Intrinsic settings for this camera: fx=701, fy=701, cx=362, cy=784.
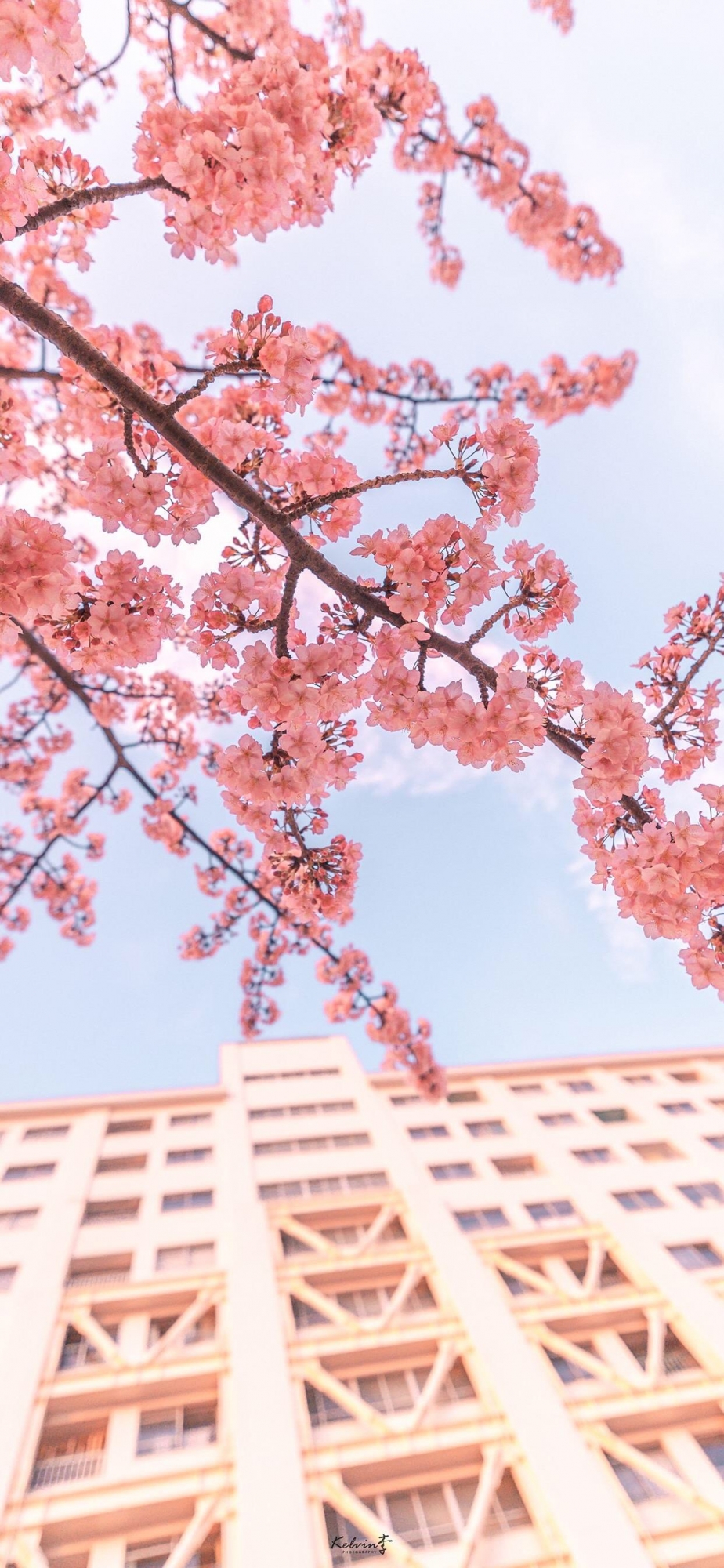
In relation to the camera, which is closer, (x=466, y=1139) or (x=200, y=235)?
(x=200, y=235)

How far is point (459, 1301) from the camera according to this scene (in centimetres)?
1437

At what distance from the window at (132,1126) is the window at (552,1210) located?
11549mm

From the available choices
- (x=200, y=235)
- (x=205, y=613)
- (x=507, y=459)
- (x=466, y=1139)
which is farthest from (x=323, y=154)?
(x=466, y=1139)

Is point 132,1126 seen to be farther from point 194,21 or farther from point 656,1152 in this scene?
point 194,21

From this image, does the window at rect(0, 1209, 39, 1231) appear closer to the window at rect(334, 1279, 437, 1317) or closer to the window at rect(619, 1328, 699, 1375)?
the window at rect(334, 1279, 437, 1317)

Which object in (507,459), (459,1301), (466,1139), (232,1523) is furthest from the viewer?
(466,1139)

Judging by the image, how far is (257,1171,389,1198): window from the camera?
1853 centimetres

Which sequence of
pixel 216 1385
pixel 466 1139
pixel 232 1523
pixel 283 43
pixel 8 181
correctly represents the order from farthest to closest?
pixel 466 1139
pixel 216 1385
pixel 232 1523
pixel 283 43
pixel 8 181

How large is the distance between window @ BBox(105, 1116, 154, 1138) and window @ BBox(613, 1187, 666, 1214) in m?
13.9

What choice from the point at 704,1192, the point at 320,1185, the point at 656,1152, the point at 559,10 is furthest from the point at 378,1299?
the point at 559,10

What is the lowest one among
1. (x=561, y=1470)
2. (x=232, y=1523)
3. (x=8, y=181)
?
(x=8, y=181)

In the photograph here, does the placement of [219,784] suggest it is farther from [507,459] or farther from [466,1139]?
[466,1139]

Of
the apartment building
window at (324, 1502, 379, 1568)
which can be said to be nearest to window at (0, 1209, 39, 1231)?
A: the apartment building

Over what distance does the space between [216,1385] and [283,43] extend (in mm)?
19487
